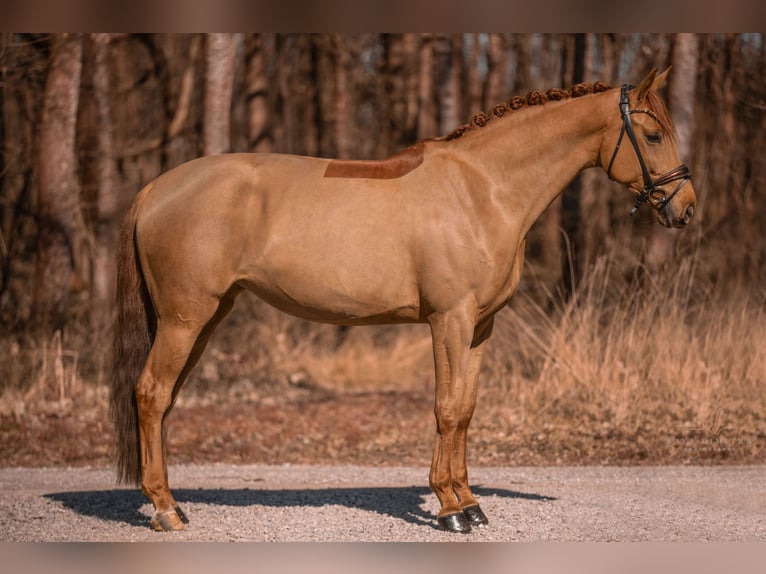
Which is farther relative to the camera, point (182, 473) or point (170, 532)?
point (182, 473)

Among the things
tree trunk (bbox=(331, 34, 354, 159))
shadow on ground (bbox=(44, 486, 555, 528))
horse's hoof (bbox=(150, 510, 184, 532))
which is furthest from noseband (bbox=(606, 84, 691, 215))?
tree trunk (bbox=(331, 34, 354, 159))

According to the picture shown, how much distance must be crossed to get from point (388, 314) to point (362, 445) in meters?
4.17

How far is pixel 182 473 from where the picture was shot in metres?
8.60

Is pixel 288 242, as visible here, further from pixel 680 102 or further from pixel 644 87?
pixel 680 102

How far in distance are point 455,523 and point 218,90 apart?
8.51 meters

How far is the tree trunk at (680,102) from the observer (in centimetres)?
1192

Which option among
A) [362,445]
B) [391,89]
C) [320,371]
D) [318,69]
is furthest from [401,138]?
[362,445]

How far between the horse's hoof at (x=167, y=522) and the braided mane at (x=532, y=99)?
2.93 meters

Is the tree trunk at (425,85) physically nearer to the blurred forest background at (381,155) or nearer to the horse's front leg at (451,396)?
the blurred forest background at (381,155)

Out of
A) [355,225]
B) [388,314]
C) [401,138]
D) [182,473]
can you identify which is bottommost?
[182,473]

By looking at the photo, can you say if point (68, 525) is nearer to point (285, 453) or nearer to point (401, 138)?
point (285, 453)

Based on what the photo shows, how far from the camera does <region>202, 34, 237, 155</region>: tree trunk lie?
12867mm

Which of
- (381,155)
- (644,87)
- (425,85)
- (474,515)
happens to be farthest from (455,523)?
(381,155)

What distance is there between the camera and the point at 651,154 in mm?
5820
